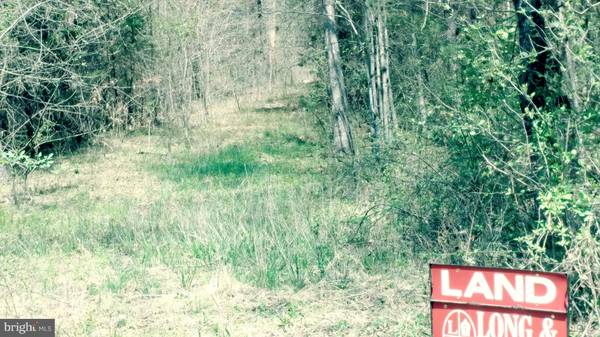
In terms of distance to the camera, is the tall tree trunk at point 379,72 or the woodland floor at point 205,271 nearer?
the woodland floor at point 205,271

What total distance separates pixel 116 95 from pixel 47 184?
28.9ft

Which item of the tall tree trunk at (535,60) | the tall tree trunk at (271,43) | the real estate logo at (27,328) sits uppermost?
the tall tree trunk at (271,43)

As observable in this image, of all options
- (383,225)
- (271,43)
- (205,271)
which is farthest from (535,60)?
(271,43)

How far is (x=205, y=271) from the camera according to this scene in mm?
8000

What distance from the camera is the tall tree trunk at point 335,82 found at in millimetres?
18969

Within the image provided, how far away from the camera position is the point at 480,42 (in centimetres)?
669

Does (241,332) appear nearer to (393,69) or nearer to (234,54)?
(393,69)

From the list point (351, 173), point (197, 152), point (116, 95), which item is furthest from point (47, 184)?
point (351, 173)

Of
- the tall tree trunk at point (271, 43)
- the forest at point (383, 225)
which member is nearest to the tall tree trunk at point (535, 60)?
the forest at point (383, 225)

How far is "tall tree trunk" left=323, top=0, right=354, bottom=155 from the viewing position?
19.0 metres

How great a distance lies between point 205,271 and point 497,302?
531cm

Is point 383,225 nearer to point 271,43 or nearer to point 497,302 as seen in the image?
point 497,302

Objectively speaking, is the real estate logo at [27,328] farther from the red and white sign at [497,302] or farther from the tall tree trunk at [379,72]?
the tall tree trunk at [379,72]

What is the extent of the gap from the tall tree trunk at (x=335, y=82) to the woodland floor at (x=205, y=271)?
14.9 feet
